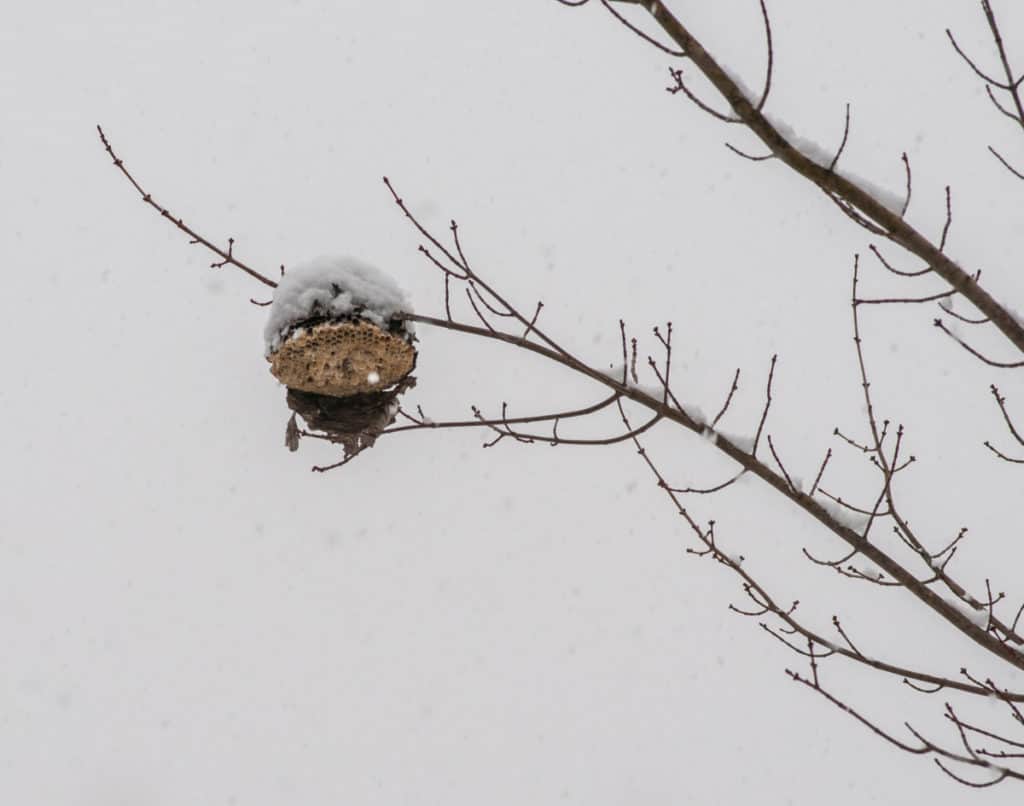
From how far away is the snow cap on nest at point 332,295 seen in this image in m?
3.11

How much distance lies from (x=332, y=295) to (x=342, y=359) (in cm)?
26

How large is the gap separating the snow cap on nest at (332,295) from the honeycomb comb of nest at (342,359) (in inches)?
1.8

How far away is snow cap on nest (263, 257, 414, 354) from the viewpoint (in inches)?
122

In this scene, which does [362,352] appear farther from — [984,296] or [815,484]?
[984,296]

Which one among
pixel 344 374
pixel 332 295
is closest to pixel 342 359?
pixel 344 374

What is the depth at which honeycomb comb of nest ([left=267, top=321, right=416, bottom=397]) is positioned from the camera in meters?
3.13

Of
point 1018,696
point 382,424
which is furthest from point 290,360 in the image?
point 1018,696

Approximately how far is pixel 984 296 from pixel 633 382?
0.89 metres

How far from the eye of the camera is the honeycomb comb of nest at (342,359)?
10.3 feet

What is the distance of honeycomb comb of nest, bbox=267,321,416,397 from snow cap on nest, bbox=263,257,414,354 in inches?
1.8

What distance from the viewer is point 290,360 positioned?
324cm

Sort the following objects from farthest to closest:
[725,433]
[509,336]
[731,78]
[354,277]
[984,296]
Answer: [354,277]
[725,433]
[509,336]
[984,296]
[731,78]

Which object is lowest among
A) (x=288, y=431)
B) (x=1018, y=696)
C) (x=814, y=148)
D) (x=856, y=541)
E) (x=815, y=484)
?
(x=1018, y=696)

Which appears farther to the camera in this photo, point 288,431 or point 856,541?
point 288,431
